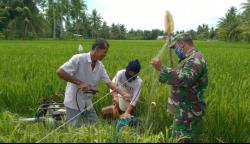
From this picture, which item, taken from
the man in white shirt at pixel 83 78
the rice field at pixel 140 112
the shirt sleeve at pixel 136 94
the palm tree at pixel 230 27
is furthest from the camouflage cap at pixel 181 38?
the palm tree at pixel 230 27

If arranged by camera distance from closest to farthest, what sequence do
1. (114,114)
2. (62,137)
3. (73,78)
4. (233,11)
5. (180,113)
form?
(62,137) < (180,113) < (73,78) < (114,114) < (233,11)

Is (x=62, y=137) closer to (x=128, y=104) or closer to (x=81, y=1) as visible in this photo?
(x=128, y=104)

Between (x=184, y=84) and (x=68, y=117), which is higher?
(x=184, y=84)

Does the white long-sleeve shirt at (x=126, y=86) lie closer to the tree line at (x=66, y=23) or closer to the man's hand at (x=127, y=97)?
the man's hand at (x=127, y=97)

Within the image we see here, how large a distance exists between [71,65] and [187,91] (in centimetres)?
127

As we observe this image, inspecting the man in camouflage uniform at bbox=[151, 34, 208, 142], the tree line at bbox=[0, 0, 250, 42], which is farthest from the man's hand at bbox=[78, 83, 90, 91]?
the tree line at bbox=[0, 0, 250, 42]

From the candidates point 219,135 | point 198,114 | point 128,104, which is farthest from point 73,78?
point 219,135

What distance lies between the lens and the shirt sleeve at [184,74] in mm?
3910

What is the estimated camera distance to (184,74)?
12.8 feet

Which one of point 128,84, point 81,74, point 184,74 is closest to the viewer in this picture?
point 184,74

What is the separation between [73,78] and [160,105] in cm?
110

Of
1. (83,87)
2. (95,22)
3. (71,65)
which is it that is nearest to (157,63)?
(83,87)

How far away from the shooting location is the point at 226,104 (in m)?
5.11

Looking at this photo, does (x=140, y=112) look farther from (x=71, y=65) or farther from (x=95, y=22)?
(x=95, y=22)
